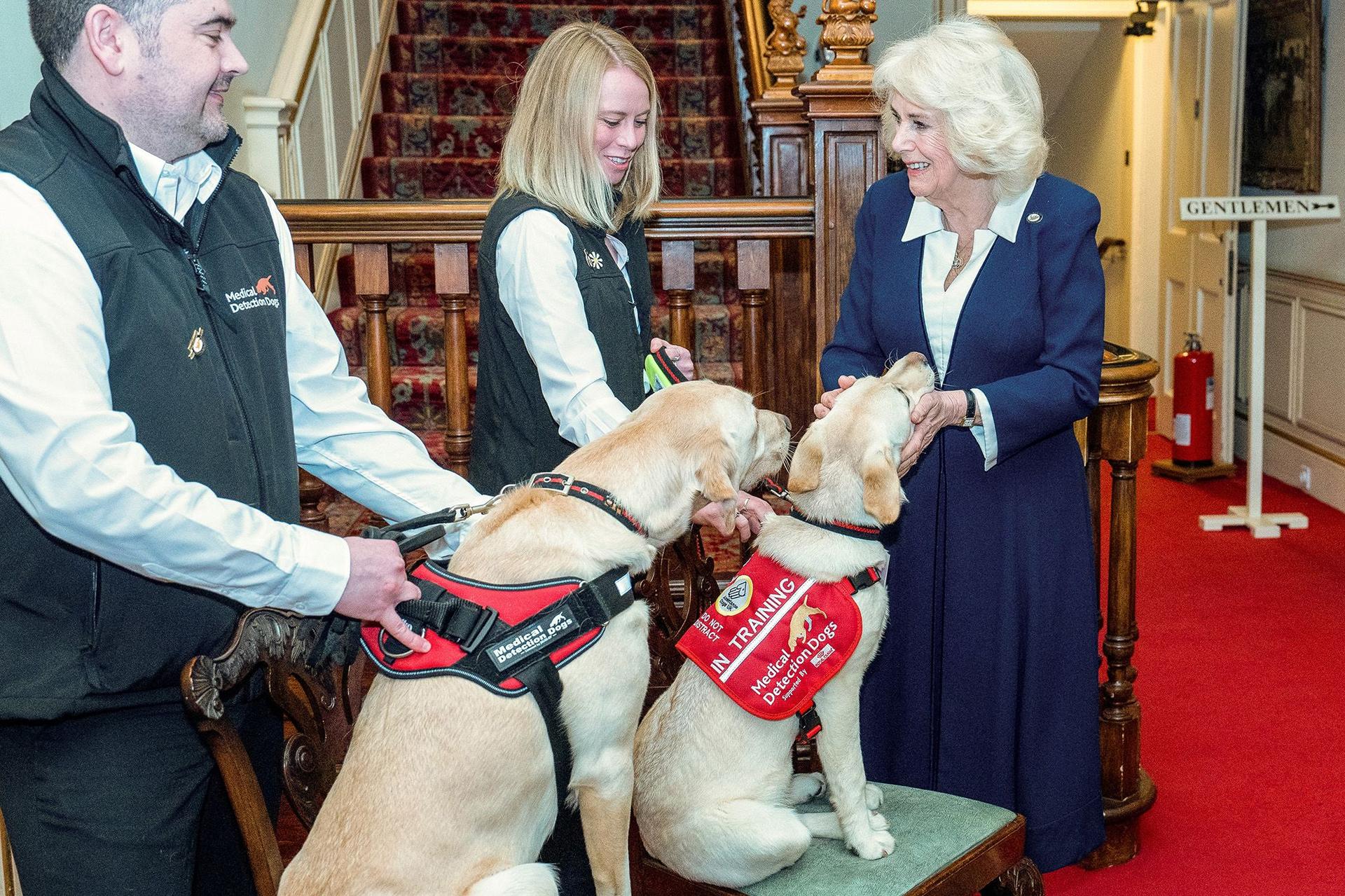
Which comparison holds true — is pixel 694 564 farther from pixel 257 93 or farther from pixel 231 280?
pixel 257 93

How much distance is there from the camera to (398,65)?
812 centimetres

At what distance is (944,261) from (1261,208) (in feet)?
15.5

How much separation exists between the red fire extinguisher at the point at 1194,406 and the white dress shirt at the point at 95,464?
22.1 feet

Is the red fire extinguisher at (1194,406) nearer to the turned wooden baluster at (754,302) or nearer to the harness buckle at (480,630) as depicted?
the turned wooden baluster at (754,302)

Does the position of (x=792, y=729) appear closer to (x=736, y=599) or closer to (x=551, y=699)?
(x=736, y=599)

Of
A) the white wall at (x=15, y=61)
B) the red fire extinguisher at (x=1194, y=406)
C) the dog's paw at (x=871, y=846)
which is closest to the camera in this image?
the dog's paw at (x=871, y=846)

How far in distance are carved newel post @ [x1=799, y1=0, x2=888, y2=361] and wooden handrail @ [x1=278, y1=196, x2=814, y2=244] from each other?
7 cm

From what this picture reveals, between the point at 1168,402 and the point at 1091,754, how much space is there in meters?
6.36

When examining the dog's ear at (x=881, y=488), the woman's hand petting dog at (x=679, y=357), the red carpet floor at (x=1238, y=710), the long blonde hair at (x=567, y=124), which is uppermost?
the long blonde hair at (x=567, y=124)

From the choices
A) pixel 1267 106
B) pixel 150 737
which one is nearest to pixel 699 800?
pixel 150 737

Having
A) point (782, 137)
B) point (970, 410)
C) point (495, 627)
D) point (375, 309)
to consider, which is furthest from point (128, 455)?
point (782, 137)

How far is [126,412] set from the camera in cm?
161

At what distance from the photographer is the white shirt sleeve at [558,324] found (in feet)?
7.56

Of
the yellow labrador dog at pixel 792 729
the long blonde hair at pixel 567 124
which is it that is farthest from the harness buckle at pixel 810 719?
the long blonde hair at pixel 567 124
